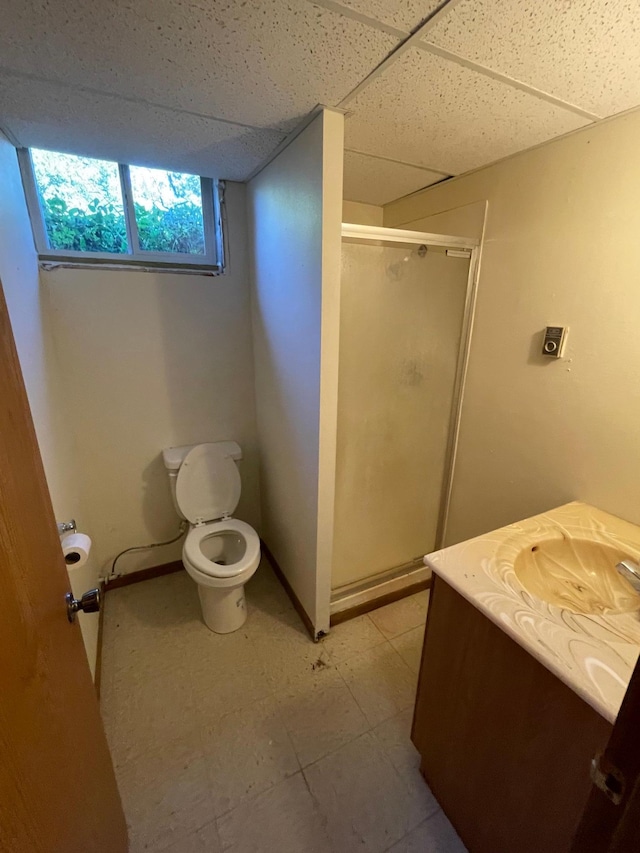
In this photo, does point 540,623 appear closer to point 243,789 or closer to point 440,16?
point 243,789

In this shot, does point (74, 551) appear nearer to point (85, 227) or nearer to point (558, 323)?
point (85, 227)

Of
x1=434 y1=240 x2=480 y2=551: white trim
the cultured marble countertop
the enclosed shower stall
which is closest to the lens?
the cultured marble countertop

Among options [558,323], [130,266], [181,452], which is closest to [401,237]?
[558,323]

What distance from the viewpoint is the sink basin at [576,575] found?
1.06 m

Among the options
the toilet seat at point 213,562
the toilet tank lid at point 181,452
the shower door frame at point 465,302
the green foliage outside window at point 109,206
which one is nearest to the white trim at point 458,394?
the shower door frame at point 465,302

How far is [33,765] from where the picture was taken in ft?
1.78

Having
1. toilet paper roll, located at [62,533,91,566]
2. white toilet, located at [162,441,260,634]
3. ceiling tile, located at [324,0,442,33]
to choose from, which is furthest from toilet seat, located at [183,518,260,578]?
ceiling tile, located at [324,0,442,33]

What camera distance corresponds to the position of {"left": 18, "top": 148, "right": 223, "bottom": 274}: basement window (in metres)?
1.59

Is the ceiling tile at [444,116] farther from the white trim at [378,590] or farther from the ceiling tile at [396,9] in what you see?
the white trim at [378,590]

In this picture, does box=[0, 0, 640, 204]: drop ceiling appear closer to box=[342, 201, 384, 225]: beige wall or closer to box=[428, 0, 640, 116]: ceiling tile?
box=[428, 0, 640, 116]: ceiling tile

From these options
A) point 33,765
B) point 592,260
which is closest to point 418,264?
point 592,260

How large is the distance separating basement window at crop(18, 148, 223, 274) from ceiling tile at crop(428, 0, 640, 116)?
1349 millimetres

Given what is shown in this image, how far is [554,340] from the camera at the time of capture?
1.38m

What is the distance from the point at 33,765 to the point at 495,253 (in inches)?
80.0
